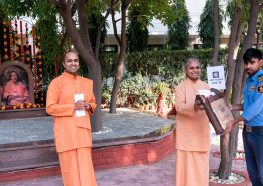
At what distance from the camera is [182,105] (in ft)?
12.2

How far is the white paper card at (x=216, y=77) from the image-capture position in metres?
4.02

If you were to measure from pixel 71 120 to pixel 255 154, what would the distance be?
6.44 ft

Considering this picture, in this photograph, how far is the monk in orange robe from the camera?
9.53 meters

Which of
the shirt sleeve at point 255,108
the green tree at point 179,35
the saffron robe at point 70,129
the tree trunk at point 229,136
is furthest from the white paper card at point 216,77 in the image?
the green tree at point 179,35

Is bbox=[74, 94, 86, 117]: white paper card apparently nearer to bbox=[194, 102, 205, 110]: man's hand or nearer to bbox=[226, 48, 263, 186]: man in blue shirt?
bbox=[194, 102, 205, 110]: man's hand

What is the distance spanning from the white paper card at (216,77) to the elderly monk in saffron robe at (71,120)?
137cm

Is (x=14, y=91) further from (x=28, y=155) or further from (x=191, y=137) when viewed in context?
(x=191, y=137)

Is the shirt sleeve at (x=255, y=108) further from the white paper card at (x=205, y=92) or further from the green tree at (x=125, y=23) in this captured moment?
the green tree at (x=125, y=23)

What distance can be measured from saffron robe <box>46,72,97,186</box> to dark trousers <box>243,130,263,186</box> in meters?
1.72

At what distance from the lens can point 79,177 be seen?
4047 mm

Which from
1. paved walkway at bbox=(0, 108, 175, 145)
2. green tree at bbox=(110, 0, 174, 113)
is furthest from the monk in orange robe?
green tree at bbox=(110, 0, 174, 113)

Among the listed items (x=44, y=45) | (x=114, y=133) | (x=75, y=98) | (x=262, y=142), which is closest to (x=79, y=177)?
(x=75, y=98)

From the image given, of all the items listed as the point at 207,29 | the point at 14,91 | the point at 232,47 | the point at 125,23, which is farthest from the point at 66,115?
the point at 207,29

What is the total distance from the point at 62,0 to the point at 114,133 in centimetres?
253
